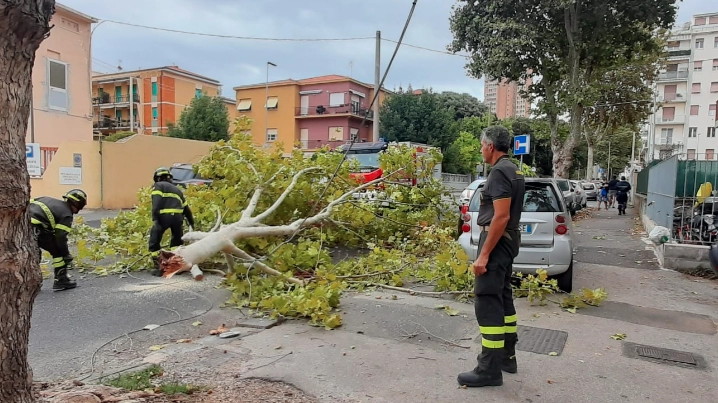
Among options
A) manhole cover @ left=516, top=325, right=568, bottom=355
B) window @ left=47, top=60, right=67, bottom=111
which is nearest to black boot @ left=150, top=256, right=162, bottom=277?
manhole cover @ left=516, top=325, right=568, bottom=355

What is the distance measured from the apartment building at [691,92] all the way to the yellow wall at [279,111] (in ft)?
133

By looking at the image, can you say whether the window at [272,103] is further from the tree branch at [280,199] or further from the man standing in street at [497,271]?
the man standing in street at [497,271]

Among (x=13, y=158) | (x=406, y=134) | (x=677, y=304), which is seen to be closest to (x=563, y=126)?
(x=406, y=134)

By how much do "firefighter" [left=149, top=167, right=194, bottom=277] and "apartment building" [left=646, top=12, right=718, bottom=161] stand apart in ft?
195

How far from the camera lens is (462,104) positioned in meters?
57.6

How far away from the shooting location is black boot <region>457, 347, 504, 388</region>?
3.53m

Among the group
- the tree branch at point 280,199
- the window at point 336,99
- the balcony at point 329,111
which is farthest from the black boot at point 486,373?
the window at point 336,99

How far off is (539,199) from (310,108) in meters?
40.7

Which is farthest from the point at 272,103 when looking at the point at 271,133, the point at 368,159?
the point at 368,159

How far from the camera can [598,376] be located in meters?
3.79

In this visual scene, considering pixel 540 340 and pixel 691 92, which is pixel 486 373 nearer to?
pixel 540 340

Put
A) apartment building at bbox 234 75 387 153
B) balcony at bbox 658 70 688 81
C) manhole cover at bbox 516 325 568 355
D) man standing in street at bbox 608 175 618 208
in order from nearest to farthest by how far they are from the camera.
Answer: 1. manhole cover at bbox 516 325 568 355
2. man standing in street at bbox 608 175 618 208
3. apartment building at bbox 234 75 387 153
4. balcony at bbox 658 70 688 81

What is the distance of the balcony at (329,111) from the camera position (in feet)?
145

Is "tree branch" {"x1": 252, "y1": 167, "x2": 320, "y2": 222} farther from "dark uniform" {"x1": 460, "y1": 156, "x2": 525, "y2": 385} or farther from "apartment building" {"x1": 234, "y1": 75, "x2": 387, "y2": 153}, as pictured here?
"apartment building" {"x1": 234, "y1": 75, "x2": 387, "y2": 153}
